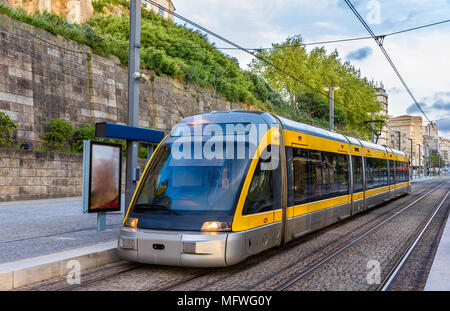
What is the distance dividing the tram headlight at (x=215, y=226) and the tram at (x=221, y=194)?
15mm

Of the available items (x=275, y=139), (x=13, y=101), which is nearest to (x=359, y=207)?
(x=275, y=139)

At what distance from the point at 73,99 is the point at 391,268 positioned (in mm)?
17313

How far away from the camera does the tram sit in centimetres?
627

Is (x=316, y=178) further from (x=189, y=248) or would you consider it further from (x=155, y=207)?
(x=189, y=248)

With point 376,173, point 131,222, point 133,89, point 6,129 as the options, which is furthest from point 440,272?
point 6,129

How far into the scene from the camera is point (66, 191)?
1789cm

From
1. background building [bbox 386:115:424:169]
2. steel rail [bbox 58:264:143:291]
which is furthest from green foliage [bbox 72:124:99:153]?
background building [bbox 386:115:424:169]

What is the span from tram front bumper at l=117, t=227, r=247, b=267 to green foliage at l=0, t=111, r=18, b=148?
1198 cm

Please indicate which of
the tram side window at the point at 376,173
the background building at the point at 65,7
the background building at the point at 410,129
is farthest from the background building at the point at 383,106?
the tram side window at the point at 376,173

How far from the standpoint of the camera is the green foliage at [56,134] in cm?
1838

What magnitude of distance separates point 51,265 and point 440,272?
18.2 feet

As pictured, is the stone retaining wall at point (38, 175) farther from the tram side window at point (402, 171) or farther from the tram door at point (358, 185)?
the tram side window at point (402, 171)

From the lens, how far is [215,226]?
629cm
